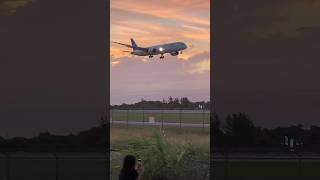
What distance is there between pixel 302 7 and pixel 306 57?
3.21ft

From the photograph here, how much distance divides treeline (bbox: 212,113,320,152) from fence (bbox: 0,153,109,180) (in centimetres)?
261

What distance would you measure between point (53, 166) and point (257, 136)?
15.6ft

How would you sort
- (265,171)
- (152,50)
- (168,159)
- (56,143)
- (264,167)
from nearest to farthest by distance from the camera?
(168,159) → (152,50) → (56,143) → (265,171) → (264,167)

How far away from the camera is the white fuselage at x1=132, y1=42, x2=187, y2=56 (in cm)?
1127

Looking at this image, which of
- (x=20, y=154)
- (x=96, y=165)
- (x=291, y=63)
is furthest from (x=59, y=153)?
(x=291, y=63)

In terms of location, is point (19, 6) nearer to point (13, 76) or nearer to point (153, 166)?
point (13, 76)

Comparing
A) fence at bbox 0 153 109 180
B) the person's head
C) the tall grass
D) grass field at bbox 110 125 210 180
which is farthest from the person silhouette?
the tall grass

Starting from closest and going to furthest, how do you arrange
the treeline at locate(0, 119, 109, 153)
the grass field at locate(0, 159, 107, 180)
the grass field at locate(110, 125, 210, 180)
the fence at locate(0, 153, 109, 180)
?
the fence at locate(0, 153, 109, 180), the grass field at locate(0, 159, 107, 180), the grass field at locate(110, 125, 210, 180), the treeline at locate(0, 119, 109, 153)

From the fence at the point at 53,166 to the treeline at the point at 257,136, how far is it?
2.61m

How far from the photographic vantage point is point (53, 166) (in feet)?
39.8

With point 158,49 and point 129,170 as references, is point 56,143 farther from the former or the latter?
point 129,170

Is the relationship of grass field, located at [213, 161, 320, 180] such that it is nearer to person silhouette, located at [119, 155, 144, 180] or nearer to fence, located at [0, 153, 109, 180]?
fence, located at [0, 153, 109, 180]

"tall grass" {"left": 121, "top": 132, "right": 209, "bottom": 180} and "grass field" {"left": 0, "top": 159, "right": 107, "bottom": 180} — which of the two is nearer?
"grass field" {"left": 0, "top": 159, "right": 107, "bottom": 180}

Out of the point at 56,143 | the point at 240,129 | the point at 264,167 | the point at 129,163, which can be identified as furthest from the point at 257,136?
the point at 129,163
